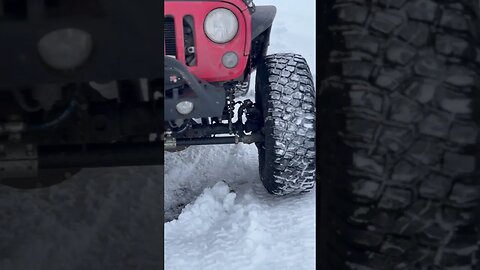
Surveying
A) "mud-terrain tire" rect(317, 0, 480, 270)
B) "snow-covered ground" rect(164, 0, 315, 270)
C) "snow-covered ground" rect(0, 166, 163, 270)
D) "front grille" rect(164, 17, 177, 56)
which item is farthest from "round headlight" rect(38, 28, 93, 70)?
"front grille" rect(164, 17, 177, 56)

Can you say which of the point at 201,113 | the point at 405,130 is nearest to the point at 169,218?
the point at 201,113

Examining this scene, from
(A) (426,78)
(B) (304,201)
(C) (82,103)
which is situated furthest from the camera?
(B) (304,201)

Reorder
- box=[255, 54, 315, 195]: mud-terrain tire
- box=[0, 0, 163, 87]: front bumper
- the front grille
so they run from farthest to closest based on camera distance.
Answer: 1. the front grille
2. box=[255, 54, 315, 195]: mud-terrain tire
3. box=[0, 0, 163, 87]: front bumper

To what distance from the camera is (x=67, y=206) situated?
3.50 feet

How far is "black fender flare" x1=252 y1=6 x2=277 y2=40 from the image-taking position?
4.60 m

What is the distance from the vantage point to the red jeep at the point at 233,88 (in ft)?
14.1

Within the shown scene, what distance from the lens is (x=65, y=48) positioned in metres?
1.00

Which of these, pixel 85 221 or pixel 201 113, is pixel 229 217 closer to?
pixel 201 113

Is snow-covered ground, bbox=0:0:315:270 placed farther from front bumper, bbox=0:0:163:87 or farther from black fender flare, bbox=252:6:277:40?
black fender flare, bbox=252:6:277:40

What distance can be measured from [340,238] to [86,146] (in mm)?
510

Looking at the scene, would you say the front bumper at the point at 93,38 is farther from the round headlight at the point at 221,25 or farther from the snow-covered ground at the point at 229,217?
the round headlight at the point at 221,25

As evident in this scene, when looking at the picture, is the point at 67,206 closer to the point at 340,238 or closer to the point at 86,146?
the point at 86,146

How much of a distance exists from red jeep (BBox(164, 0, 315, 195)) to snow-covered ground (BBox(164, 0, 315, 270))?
0.24m

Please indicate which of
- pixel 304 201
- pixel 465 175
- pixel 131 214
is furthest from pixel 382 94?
pixel 304 201
